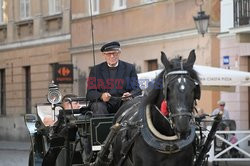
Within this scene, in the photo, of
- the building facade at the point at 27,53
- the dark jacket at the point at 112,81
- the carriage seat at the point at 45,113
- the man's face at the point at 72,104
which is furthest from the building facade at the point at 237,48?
the dark jacket at the point at 112,81

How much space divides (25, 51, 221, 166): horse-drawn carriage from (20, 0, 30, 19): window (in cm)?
2556

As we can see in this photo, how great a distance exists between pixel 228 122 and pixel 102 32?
10.7 m

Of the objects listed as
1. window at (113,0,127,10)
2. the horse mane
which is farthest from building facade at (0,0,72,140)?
the horse mane

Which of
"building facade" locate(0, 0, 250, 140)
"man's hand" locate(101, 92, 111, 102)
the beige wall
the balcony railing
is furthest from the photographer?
"building facade" locate(0, 0, 250, 140)

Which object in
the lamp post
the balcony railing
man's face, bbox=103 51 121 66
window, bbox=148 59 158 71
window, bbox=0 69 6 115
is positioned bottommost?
window, bbox=0 69 6 115

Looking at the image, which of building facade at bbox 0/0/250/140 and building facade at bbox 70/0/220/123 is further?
building facade at bbox 70/0/220/123

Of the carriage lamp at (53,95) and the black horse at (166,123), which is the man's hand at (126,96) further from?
the carriage lamp at (53,95)

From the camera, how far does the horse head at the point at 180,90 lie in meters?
6.47

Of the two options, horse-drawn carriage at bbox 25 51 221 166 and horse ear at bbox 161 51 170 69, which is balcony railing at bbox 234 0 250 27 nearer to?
horse-drawn carriage at bbox 25 51 221 166

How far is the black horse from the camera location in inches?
259

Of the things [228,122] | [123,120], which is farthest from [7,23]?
[123,120]

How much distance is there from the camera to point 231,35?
72.2ft

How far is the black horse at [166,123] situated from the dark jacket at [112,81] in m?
1.41

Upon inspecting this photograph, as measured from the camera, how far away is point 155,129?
23.1 ft
